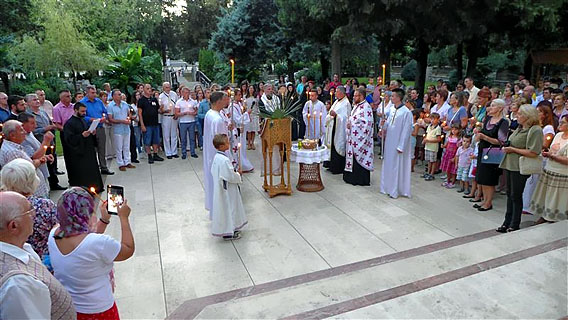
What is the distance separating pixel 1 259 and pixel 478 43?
69.2 feet

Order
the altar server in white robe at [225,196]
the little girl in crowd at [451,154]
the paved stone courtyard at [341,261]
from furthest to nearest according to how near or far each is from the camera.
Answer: the little girl in crowd at [451,154], the altar server in white robe at [225,196], the paved stone courtyard at [341,261]

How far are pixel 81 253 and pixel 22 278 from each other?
542 millimetres

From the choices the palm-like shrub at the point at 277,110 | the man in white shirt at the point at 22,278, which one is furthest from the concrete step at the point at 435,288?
the palm-like shrub at the point at 277,110

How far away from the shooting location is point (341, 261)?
17.5 feet

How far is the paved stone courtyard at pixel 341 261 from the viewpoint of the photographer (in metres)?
3.88

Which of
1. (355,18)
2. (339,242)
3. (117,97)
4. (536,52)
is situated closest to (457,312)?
(339,242)

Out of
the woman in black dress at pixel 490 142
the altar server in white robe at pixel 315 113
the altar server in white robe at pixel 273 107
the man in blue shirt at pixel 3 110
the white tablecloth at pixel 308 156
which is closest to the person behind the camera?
the woman in black dress at pixel 490 142

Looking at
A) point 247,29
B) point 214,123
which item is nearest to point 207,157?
point 214,123

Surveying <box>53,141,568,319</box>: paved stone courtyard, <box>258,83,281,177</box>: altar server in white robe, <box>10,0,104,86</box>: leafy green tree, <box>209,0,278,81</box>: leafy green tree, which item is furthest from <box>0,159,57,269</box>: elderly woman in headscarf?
<box>209,0,278,81</box>: leafy green tree

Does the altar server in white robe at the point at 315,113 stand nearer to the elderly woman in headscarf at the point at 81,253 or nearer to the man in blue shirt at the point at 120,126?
the man in blue shirt at the point at 120,126

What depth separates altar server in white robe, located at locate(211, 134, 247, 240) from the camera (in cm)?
562

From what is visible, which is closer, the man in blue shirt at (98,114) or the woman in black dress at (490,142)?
the woman in black dress at (490,142)

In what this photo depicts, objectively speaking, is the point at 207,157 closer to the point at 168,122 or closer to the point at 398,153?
the point at 398,153

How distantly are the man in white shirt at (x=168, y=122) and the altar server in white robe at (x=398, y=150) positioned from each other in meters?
6.09
